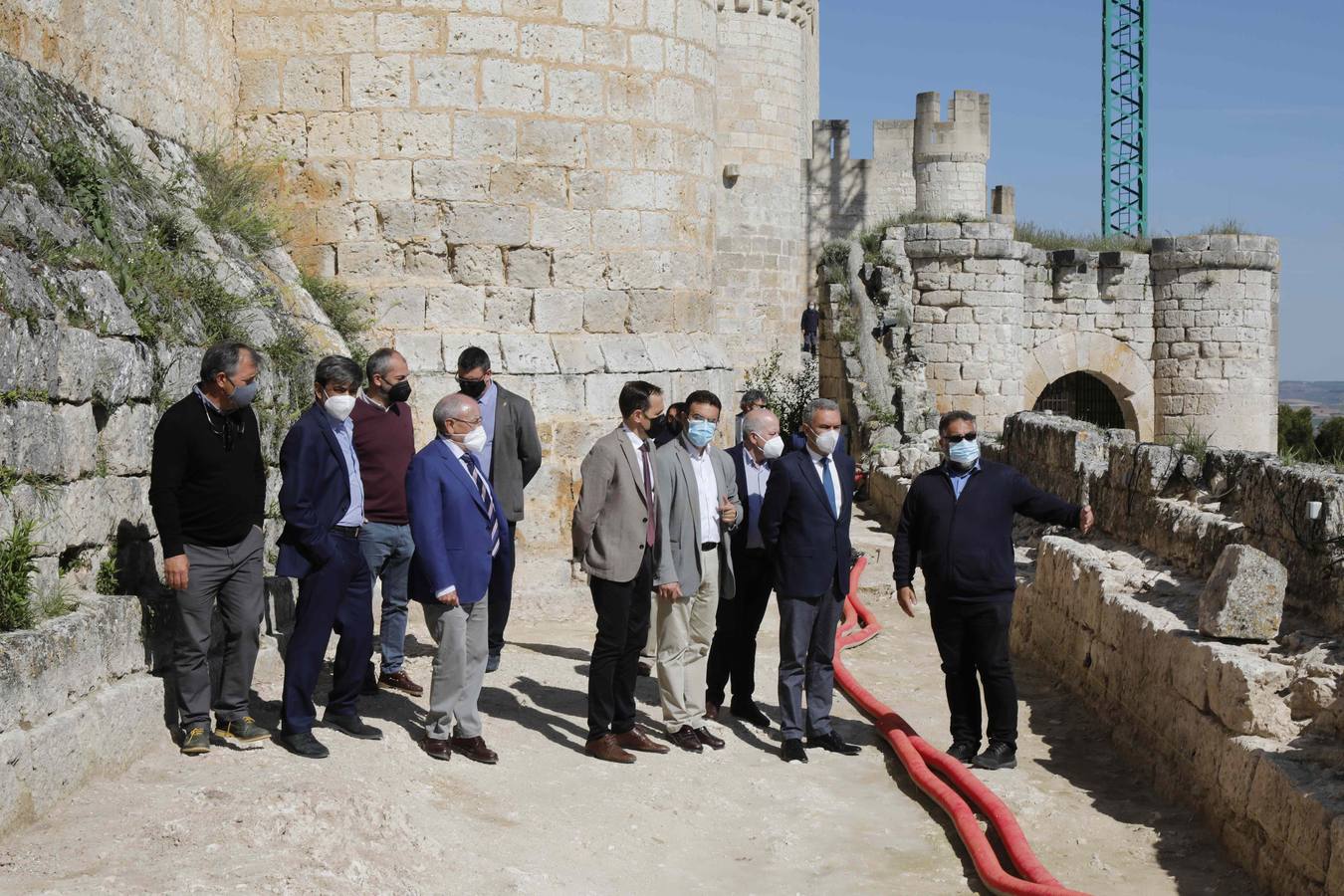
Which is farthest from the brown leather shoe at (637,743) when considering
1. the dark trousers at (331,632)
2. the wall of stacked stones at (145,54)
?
the wall of stacked stones at (145,54)

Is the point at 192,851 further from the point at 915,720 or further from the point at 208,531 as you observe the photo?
the point at 915,720

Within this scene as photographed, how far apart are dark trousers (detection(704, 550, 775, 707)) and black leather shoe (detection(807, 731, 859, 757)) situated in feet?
1.86

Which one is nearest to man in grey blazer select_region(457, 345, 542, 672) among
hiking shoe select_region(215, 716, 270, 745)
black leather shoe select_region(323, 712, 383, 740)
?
black leather shoe select_region(323, 712, 383, 740)

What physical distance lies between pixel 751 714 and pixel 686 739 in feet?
2.42

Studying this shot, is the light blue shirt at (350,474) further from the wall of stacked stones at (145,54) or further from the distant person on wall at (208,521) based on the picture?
the wall of stacked stones at (145,54)

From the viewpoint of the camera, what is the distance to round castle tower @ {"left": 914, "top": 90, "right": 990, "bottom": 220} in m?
29.8

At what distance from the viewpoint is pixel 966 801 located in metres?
6.08

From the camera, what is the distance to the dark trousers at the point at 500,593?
24.3ft

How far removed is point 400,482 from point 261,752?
1610 millimetres

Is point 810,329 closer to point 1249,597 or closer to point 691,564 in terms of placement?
point 691,564

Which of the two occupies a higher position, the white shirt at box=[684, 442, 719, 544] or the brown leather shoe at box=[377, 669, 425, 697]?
the white shirt at box=[684, 442, 719, 544]

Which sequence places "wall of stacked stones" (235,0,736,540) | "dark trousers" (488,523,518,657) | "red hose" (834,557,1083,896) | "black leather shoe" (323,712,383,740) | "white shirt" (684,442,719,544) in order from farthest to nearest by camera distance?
"wall of stacked stones" (235,0,736,540)
"dark trousers" (488,523,518,657)
"white shirt" (684,442,719,544)
"black leather shoe" (323,712,383,740)
"red hose" (834,557,1083,896)

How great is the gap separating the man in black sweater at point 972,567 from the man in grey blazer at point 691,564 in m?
0.86

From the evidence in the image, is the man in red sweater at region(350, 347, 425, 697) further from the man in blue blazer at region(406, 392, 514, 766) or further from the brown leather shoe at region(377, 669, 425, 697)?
the man in blue blazer at region(406, 392, 514, 766)
